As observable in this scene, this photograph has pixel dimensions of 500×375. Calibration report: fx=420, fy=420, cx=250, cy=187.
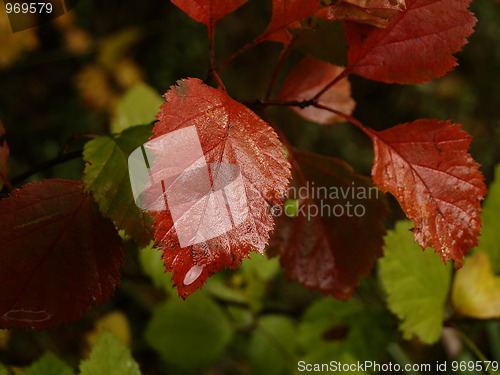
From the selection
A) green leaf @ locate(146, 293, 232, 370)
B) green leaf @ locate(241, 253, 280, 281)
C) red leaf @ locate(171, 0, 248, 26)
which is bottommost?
green leaf @ locate(146, 293, 232, 370)

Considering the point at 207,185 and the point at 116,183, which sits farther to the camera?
the point at 116,183

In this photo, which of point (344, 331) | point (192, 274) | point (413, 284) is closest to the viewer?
point (192, 274)

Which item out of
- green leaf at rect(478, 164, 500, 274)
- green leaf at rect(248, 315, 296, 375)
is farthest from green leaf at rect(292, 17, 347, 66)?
green leaf at rect(248, 315, 296, 375)

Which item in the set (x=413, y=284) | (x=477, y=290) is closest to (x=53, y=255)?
(x=413, y=284)

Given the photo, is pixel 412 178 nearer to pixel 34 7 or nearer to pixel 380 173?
pixel 380 173

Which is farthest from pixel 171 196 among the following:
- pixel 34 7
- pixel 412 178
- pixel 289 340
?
pixel 289 340

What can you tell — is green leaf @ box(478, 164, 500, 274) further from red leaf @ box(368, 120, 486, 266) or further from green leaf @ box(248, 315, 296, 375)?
green leaf @ box(248, 315, 296, 375)

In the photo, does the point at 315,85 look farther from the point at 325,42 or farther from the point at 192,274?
the point at 192,274
